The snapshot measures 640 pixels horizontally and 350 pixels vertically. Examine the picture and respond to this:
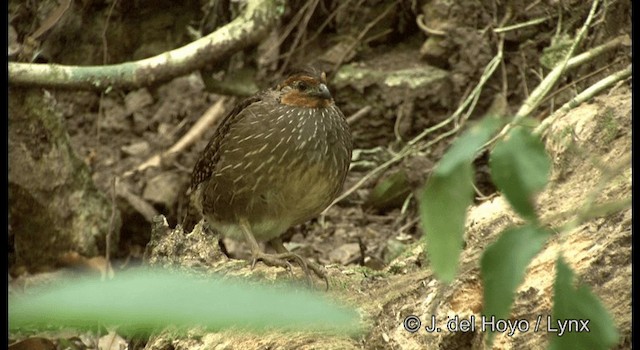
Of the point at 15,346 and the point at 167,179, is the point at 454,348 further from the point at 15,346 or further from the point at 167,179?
the point at 167,179

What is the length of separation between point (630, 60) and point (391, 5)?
6.22 ft

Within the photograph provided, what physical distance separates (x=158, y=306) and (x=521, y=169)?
0.33 meters

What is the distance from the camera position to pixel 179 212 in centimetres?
470

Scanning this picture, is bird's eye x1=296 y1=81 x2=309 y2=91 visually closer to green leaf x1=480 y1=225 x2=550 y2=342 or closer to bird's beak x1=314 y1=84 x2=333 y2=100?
bird's beak x1=314 y1=84 x2=333 y2=100

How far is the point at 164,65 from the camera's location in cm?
434

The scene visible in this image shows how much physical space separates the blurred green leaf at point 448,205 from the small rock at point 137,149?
4.75 metres

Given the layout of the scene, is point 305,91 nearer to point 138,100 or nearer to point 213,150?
point 213,150

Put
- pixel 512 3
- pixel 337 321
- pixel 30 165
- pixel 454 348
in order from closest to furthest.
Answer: pixel 337 321, pixel 454 348, pixel 512 3, pixel 30 165

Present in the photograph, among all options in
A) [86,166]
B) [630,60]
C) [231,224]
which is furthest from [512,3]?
[86,166]

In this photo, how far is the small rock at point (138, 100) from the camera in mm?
5266

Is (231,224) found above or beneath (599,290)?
beneath

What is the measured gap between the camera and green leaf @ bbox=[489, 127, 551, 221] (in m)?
0.73

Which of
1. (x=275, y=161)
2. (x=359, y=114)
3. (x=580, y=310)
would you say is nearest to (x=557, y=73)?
(x=275, y=161)

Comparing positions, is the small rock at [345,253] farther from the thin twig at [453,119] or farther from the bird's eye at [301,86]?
the bird's eye at [301,86]
